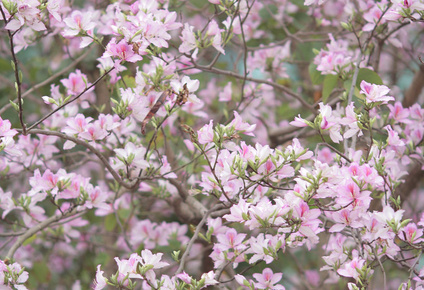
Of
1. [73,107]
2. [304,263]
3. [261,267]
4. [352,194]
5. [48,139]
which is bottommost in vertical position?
[304,263]

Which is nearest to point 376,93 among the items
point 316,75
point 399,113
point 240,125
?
point 240,125

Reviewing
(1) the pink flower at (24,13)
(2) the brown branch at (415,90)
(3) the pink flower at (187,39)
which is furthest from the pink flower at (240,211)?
(2) the brown branch at (415,90)

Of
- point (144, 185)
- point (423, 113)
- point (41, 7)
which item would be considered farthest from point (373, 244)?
point (41, 7)

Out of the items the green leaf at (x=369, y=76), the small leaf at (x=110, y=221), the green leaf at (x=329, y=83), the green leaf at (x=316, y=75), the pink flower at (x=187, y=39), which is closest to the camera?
the pink flower at (x=187, y=39)

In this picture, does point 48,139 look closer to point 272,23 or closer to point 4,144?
point 4,144

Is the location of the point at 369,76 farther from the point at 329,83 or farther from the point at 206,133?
the point at 206,133

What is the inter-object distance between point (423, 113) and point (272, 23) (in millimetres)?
834

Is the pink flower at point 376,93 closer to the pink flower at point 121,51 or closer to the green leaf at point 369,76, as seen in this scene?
the green leaf at point 369,76

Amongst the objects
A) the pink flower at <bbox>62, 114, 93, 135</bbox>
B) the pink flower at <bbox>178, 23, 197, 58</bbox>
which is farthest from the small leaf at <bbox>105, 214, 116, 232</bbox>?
the pink flower at <bbox>178, 23, 197, 58</bbox>

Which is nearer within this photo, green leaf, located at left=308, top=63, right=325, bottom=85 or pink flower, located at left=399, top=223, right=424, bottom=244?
pink flower, located at left=399, top=223, right=424, bottom=244

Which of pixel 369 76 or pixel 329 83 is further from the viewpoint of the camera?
pixel 329 83

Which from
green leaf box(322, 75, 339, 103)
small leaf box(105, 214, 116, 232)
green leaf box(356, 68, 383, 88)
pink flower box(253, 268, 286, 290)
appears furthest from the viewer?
small leaf box(105, 214, 116, 232)

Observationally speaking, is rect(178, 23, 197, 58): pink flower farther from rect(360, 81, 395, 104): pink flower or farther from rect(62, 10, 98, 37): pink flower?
rect(360, 81, 395, 104): pink flower

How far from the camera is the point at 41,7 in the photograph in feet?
3.74
